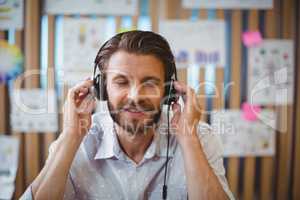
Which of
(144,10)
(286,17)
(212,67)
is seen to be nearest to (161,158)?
(212,67)

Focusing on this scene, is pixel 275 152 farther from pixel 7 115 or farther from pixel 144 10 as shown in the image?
pixel 7 115

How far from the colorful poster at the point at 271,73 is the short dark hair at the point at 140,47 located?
77cm

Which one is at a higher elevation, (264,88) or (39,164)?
(264,88)

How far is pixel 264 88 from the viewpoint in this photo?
62.3 inches

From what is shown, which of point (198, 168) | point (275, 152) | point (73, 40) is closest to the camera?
point (198, 168)

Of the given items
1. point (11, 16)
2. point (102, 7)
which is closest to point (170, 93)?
point (102, 7)

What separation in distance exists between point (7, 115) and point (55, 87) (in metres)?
0.29

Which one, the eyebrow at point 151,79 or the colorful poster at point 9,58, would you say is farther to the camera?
the colorful poster at point 9,58

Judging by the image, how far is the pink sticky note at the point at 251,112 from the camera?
159 centimetres

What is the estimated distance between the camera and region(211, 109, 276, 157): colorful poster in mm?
1583

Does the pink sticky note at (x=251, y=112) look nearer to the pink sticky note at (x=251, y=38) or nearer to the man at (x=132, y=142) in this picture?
the pink sticky note at (x=251, y=38)

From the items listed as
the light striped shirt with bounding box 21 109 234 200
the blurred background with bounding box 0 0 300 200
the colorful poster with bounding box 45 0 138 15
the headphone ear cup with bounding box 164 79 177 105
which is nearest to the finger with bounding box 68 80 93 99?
the light striped shirt with bounding box 21 109 234 200

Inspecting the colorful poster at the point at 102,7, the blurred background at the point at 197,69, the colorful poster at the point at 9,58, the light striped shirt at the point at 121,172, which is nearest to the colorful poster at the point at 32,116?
the blurred background at the point at 197,69

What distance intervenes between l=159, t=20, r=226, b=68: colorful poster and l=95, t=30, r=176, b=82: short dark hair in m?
0.59
